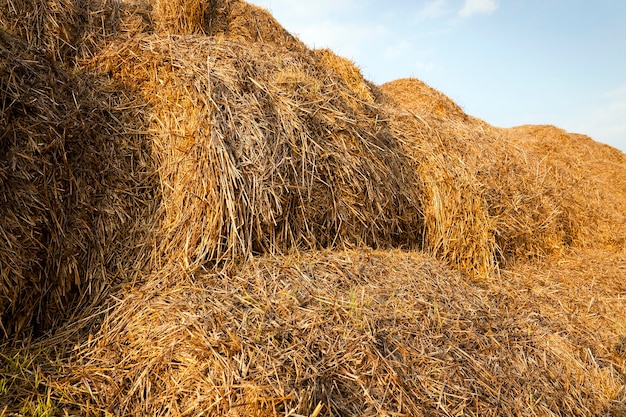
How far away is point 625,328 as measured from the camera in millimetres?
3656

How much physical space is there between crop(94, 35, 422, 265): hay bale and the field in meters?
0.02

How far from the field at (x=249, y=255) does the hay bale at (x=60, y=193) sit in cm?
1

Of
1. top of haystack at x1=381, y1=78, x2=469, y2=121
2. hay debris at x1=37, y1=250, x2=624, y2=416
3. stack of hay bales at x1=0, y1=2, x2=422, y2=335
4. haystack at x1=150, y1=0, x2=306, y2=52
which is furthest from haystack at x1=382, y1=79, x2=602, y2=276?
haystack at x1=150, y1=0, x2=306, y2=52

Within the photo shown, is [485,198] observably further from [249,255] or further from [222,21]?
[222,21]

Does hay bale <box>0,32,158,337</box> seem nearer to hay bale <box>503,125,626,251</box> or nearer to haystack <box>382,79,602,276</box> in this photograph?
haystack <box>382,79,602,276</box>

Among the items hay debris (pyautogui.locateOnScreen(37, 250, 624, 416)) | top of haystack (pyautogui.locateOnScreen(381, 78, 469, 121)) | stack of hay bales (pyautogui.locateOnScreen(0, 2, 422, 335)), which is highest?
top of haystack (pyautogui.locateOnScreen(381, 78, 469, 121))

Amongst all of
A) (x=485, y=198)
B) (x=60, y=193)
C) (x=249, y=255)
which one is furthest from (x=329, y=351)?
(x=485, y=198)

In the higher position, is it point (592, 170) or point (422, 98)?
point (422, 98)

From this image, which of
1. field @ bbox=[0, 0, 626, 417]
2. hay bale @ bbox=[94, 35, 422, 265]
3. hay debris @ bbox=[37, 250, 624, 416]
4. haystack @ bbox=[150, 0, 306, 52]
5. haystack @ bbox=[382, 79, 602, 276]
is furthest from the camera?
haystack @ bbox=[150, 0, 306, 52]

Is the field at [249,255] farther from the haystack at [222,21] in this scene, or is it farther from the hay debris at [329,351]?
the haystack at [222,21]

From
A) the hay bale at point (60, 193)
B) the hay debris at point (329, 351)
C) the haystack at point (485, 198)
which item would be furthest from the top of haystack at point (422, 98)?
the hay bale at point (60, 193)

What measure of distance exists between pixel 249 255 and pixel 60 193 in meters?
1.24

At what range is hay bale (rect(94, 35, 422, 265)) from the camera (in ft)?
9.86

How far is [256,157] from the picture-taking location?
3.18m
